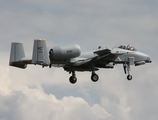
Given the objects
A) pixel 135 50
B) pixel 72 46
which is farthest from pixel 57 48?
pixel 135 50

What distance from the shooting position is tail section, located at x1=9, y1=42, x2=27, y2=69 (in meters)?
70.8

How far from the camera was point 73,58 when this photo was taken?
72.2m

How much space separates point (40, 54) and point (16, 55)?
562 centimetres

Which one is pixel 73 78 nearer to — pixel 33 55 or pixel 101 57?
pixel 101 57

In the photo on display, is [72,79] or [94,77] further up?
[94,77]

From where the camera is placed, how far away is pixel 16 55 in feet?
233

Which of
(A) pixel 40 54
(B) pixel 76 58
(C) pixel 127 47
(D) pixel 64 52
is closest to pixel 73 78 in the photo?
(B) pixel 76 58

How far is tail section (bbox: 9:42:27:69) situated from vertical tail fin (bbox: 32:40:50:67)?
469cm

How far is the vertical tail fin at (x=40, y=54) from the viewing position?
6569 centimetres

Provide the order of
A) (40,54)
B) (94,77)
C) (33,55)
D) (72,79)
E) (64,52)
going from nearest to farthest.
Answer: (40,54), (33,55), (64,52), (94,77), (72,79)

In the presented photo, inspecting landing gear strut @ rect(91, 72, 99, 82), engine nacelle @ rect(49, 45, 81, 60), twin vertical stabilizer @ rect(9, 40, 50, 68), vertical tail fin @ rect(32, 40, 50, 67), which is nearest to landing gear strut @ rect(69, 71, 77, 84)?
landing gear strut @ rect(91, 72, 99, 82)

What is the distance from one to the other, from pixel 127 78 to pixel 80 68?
577cm

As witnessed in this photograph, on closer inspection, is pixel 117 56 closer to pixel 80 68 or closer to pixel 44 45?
pixel 80 68

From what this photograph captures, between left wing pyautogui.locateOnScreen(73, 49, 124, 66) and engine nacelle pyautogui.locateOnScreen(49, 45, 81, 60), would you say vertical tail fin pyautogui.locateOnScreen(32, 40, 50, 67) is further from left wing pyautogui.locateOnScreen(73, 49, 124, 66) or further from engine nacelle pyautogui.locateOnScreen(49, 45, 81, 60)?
left wing pyautogui.locateOnScreen(73, 49, 124, 66)
